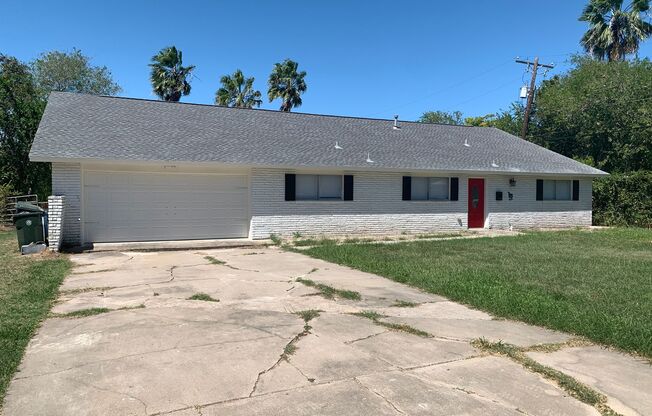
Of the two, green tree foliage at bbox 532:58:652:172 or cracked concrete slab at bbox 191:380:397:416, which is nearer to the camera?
cracked concrete slab at bbox 191:380:397:416

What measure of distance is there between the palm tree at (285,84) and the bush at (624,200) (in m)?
25.5

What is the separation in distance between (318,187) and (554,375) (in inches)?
502

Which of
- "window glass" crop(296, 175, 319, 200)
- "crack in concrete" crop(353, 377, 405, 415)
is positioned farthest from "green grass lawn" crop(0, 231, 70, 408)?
"window glass" crop(296, 175, 319, 200)

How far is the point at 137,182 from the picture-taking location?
1448 centimetres

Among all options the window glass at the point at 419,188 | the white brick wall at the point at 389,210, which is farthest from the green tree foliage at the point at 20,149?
the window glass at the point at 419,188

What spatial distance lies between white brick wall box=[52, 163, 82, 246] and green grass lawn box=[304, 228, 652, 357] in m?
6.61

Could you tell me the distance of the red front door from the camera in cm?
1934

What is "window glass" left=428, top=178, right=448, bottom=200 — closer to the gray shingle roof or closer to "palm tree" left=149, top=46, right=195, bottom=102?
the gray shingle roof

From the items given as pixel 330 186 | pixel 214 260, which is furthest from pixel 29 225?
pixel 330 186

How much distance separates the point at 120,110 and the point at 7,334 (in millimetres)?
13305

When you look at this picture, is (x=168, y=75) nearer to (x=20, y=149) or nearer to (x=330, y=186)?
(x=20, y=149)

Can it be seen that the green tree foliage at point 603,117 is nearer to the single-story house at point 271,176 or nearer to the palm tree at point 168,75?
the single-story house at point 271,176

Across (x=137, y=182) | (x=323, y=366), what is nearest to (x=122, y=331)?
(x=323, y=366)

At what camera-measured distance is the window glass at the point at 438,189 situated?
18538 mm
